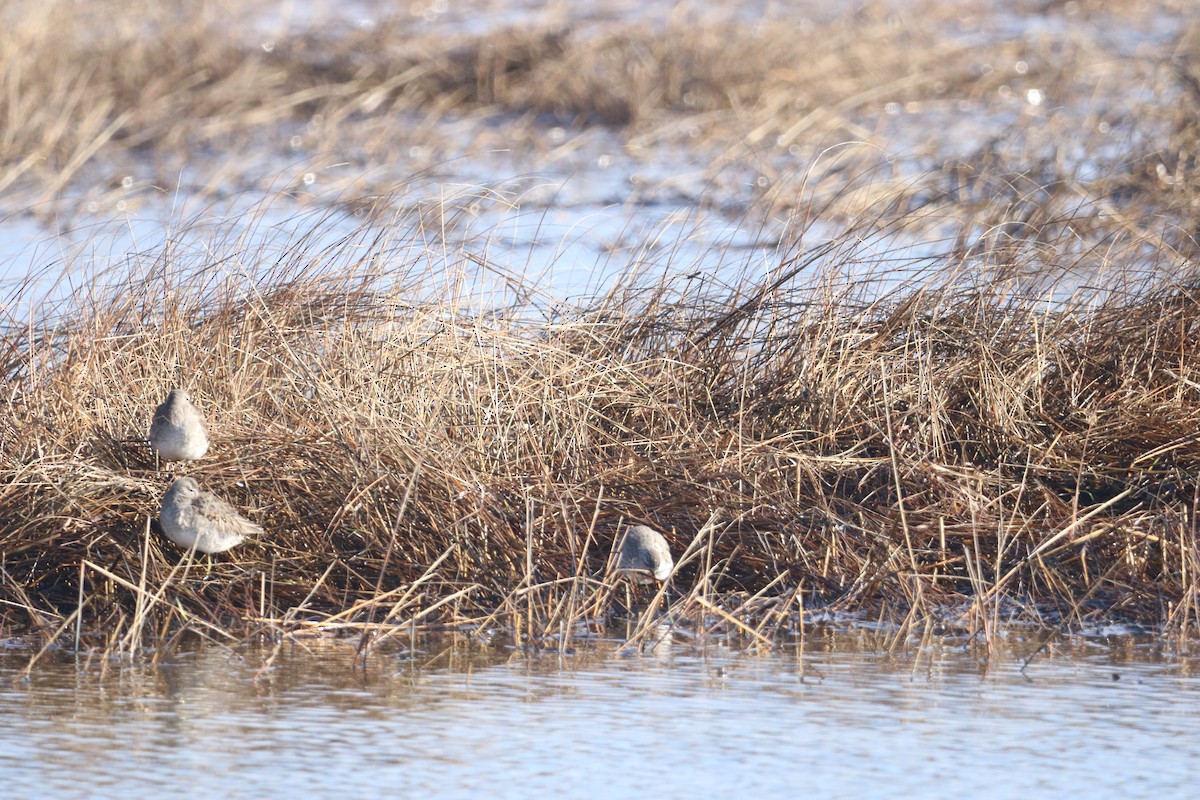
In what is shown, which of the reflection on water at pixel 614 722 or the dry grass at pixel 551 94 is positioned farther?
the dry grass at pixel 551 94

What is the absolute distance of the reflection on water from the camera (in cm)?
333

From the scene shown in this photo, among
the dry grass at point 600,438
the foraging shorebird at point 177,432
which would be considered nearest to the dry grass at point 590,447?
the dry grass at point 600,438

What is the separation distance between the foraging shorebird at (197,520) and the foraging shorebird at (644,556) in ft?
2.94

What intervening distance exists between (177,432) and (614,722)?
1.37 m

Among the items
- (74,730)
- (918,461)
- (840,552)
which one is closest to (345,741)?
(74,730)

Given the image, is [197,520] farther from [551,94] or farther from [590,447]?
[551,94]

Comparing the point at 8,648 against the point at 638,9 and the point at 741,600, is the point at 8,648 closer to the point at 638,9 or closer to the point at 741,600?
the point at 741,600

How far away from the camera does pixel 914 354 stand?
17.9 feet

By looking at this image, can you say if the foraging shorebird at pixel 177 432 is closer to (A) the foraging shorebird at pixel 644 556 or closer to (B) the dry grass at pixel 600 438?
(B) the dry grass at pixel 600 438

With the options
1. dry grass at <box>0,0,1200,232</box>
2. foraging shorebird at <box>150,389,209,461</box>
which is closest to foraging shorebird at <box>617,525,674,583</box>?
foraging shorebird at <box>150,389,209,461</box>

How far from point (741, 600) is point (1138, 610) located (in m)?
0.96

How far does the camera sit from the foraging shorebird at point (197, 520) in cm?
430

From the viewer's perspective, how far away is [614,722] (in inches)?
145

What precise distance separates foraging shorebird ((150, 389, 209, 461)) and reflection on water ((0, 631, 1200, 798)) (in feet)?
1.62
